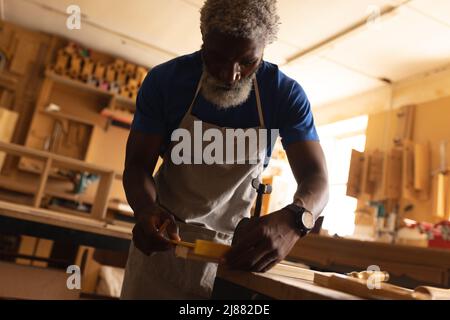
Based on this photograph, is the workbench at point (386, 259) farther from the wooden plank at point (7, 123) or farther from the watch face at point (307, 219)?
the wooden plank at point (7, 123)

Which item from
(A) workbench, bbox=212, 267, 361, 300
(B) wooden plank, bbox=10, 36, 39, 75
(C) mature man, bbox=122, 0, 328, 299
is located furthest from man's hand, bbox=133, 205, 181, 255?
(B) wooden plank, bbox=10, 36, 39, 75

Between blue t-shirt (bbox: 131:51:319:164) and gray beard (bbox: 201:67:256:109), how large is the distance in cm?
4

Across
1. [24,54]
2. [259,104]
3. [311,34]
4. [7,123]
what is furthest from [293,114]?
[24,54]

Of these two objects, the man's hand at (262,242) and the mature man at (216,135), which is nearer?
the man's hand at (262,242)

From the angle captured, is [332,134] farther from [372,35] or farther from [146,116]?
[146,116]

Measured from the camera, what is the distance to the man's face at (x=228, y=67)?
3.98 feet

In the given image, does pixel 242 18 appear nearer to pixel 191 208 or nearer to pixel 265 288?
pixel 191 208

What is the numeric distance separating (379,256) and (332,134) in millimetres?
3619

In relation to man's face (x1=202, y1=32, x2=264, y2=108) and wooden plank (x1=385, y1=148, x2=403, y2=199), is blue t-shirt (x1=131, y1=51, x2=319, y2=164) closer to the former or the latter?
man's face (x1=202, y1=32, x2=264, y2=108)

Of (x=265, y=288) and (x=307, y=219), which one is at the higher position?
(x=307, y=219)

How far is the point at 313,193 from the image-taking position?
124cm

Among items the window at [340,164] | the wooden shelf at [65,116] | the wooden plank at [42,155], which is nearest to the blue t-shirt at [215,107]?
the wooden plank at [42,155]

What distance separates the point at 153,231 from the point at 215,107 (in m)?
0.52

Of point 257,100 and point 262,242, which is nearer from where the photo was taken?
point 262,242
